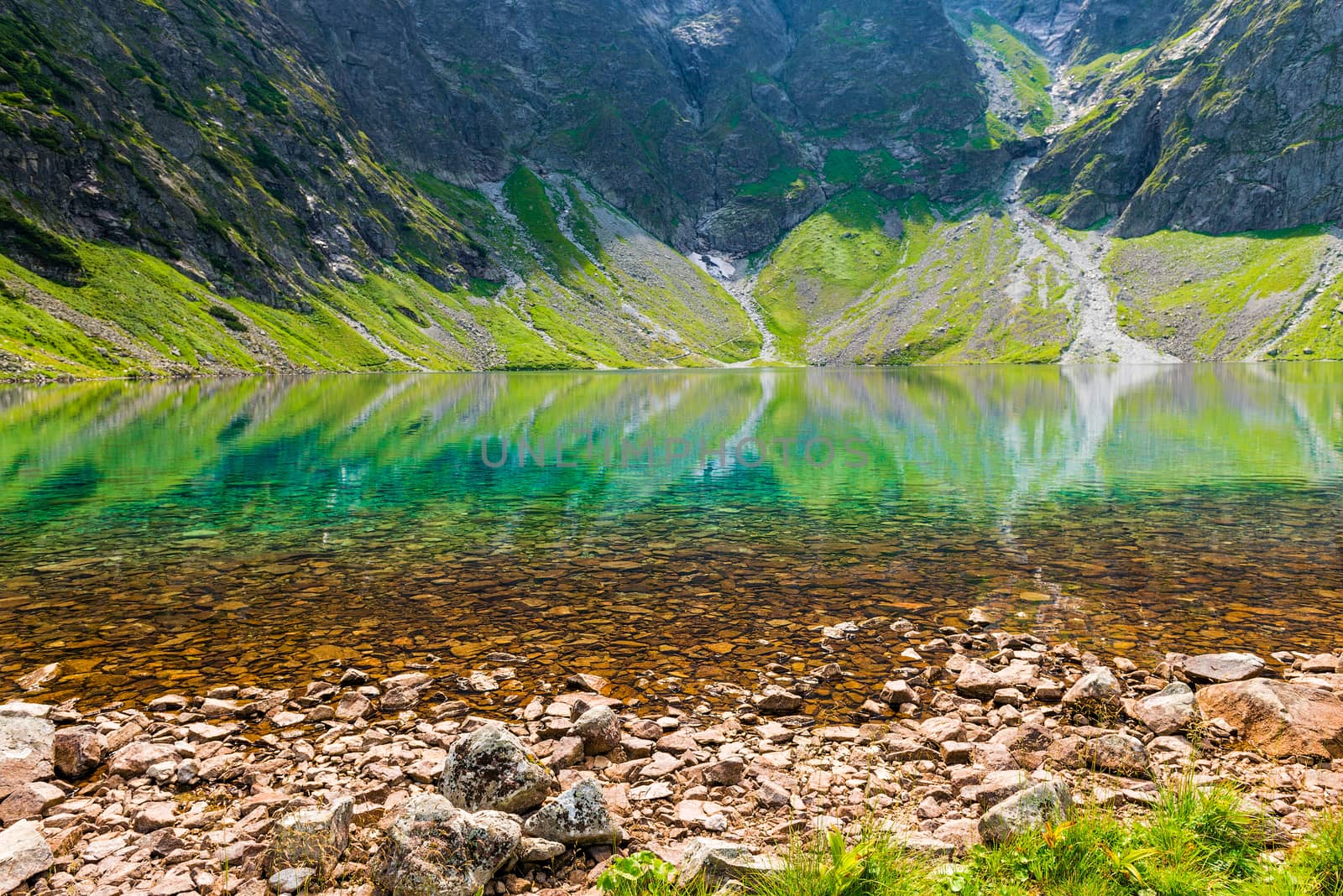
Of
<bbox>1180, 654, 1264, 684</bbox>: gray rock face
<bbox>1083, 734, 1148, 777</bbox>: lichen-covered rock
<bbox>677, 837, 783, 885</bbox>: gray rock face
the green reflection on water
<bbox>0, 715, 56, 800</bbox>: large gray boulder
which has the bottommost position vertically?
<bbox>1083, 734, 1148, 777</bbox>: lichen-covered rock

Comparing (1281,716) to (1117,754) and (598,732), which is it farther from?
(598,732)

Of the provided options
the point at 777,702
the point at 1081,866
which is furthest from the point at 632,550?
the point at 1081,866

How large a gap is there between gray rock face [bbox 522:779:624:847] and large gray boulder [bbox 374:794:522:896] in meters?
0.38

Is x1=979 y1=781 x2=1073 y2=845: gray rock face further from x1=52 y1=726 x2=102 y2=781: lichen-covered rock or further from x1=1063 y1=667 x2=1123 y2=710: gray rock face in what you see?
x1=52 y1=726 x2=102 y2=781: lichen-covered rock

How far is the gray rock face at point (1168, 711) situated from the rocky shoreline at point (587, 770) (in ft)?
0.12

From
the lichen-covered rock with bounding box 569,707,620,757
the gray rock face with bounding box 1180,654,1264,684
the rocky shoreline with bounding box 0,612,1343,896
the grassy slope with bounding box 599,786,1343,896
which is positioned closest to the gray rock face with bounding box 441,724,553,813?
the rocky shoreline with bounding box 0,612,1343,896

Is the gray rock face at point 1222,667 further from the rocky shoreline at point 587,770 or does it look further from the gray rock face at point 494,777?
the gray rock face at point 494,777

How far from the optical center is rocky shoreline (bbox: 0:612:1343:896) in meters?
7.59

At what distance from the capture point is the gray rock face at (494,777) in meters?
8.45

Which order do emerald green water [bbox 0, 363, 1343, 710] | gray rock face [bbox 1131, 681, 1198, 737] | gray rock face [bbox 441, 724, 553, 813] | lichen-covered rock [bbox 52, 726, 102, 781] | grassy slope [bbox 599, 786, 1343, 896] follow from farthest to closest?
emerald green water [bbox 0, 363, 1343, 710]
gray rock face [bbox 1131, 681, 1198, 737]
lichen-covered rock [bbox 52, 726, 102, 781]
gray rock face [bbox 441, 724, 553, 813]
grassy slope [bbox 599, 786, 1343, 896]

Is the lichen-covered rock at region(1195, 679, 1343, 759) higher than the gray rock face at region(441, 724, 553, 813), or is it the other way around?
the gray rock face at region(441, 724, 553, 813)

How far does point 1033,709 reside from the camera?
457 inches

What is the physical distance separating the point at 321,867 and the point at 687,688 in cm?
657

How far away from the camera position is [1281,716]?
10.3 m
